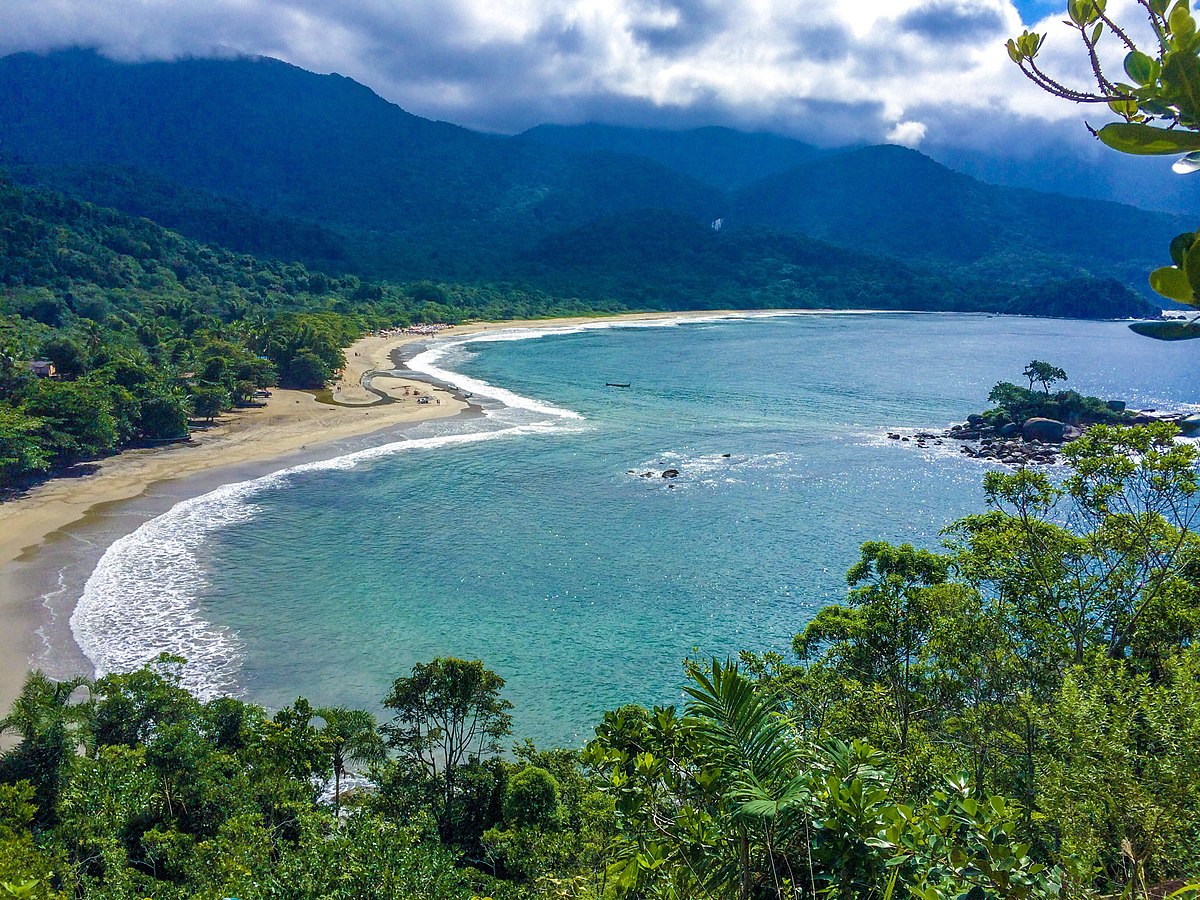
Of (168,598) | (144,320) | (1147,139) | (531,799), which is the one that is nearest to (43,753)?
(531,799)

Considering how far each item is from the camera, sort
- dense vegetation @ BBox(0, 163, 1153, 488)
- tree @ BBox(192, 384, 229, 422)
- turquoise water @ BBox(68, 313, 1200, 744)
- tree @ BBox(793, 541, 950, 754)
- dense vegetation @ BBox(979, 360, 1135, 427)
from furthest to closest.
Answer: dense vegetation @ BBox(979, 360, 1135, 427) → tree @ BBox(192, 384, 229, 422) → dense vegetation @ BBox(0, 163, 1153, 488) → turquoise water @ BBox(68, 313, 1200, 744) → tree @ BBox(793, 541, 950, 754)

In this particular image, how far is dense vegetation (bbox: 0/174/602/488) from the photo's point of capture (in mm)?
41969

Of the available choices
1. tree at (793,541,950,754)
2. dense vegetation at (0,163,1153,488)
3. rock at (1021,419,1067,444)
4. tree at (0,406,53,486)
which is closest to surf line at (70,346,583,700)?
tree at (0,406,53,486)

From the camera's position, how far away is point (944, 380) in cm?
8244

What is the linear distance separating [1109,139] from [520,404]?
205 ft

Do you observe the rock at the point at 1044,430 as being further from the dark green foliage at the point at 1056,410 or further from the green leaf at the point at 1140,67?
the green leaf at the point at 1140,67

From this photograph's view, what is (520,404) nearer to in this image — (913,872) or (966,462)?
(966,462)

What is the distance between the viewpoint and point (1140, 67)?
2.82 m

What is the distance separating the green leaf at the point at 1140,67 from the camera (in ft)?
9.21

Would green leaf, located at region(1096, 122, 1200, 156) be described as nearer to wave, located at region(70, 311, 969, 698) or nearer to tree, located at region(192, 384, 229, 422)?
wave, located at region(70, 311, 969, 698)

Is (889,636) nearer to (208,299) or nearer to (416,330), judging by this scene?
(416,330)

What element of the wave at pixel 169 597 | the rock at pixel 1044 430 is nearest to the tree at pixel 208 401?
the wave at pixel 169 597

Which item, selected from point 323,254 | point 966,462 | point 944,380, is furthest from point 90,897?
point 323,254

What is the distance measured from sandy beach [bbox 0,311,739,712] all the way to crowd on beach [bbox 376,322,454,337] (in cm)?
2931
